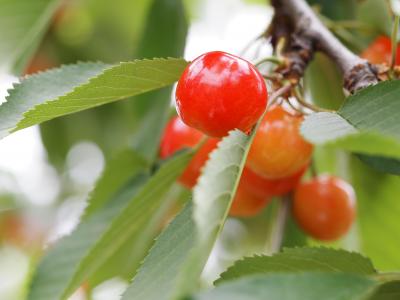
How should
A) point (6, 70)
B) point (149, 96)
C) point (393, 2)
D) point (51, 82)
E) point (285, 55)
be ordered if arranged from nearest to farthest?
point (51, 82), point (393, 2), point (285, 55), point (149, 96), point (6, 70)

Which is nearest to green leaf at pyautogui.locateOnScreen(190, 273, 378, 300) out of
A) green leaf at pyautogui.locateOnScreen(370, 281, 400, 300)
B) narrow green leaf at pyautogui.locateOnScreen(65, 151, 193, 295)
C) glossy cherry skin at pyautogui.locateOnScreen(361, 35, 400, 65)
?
green leaf at pyautogui.locateOnScreen(370, 281, 400, 300)

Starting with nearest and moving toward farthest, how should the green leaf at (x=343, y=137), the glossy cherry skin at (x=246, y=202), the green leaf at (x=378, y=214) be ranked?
the green leaf at (x=343, y=137) → the glossy cherry skin at (x=246, y=202) → the green leaf at (x=378, y=214)

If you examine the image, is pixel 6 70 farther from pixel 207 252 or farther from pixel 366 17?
pixel 207 252

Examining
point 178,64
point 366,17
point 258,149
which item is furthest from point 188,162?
point 366,17

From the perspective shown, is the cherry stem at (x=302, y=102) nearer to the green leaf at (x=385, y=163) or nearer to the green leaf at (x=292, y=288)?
the green leaf at (x=385, y=163)

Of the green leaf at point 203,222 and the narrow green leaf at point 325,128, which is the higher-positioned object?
the narrow green leaf at point 325,128

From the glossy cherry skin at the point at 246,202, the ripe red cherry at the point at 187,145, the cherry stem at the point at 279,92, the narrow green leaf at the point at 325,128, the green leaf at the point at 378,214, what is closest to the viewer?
the narrow green leaf at the point at 325,128

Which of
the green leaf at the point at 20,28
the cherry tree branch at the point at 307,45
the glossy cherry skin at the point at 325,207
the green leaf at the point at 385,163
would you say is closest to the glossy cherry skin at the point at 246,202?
the glossy cherry skin at the point at 325,207
